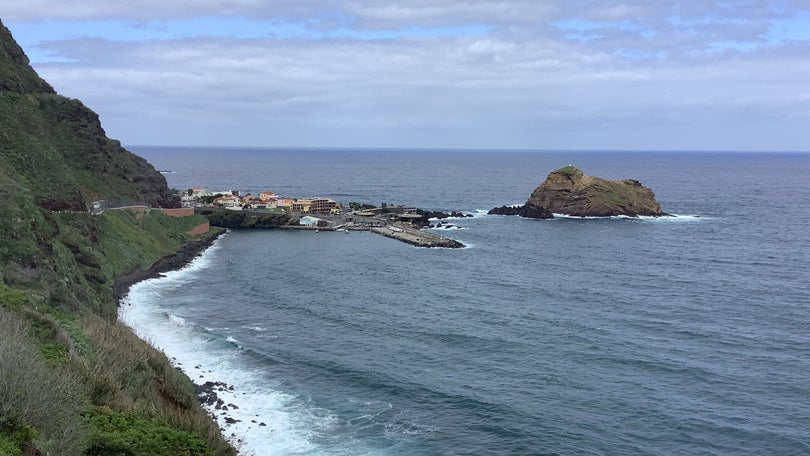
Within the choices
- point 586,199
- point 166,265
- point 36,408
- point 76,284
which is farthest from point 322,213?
point 36,408

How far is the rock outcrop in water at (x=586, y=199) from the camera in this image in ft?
479

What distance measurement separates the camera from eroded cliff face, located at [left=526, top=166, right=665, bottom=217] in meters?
146

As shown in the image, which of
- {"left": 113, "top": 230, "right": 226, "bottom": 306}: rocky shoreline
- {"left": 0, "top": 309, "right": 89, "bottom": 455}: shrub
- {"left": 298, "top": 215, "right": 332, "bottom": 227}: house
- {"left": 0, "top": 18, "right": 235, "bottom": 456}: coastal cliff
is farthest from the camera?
{"left": 298, "top": 215, "right": 332, "bottom": 227}: house

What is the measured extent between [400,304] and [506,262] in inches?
1097

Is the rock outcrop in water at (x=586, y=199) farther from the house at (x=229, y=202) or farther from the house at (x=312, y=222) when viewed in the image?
the house at (x=229, y=202)

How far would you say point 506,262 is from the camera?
92000 mm

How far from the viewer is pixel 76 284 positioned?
195 feet

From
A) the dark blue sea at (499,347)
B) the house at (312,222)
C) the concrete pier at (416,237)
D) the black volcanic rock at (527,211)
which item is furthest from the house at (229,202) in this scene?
the black volcanic rock at (527,211)

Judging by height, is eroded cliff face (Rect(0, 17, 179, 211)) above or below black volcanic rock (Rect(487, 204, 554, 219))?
above

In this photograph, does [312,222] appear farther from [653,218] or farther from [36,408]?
[36,408]

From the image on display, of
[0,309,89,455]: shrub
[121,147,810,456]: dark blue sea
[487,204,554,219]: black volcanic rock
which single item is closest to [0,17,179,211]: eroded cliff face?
[121,147,810,456]: dark blue sea

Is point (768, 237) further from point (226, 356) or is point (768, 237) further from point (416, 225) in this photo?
point (226, 356)

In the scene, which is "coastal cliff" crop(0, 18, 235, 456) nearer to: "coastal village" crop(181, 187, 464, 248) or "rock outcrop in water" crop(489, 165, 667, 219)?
"coastal village" crop(181, 187, 464, 248)

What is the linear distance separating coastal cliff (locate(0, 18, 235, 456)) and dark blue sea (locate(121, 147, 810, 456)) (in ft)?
21.4
